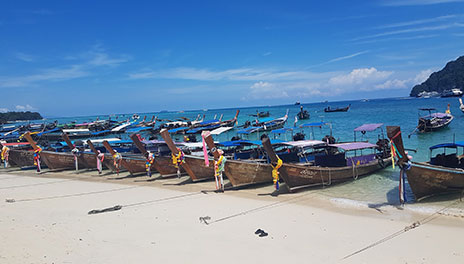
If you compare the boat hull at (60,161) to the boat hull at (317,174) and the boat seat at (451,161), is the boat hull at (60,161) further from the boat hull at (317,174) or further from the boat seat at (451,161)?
the boat seat at (451,161)

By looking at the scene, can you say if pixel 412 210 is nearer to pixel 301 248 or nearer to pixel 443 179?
pixel 443 179

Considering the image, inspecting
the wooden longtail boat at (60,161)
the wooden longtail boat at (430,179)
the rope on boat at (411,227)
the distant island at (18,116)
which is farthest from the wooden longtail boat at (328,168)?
the distant island at (18,116)

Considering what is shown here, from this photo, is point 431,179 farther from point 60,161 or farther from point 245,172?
point 60,161

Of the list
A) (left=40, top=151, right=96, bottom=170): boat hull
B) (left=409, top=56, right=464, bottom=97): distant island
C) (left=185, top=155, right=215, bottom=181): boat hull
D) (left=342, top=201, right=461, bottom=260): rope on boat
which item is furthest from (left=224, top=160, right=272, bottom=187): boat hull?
(left=409, top=56, right=464, bottom=97): distant island

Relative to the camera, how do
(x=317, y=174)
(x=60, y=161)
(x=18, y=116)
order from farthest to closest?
(x=18, y=116) < (x=60, y=161) < (x=317, y=174)

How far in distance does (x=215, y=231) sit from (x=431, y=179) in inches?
277

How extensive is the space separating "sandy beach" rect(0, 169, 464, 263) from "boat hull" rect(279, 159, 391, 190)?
47 cm

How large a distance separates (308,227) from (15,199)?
10.3m

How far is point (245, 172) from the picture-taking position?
39.5ft

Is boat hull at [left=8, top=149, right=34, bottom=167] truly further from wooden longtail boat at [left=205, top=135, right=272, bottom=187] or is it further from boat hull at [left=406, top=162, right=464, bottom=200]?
boat hull at [left=406, top=162, right=464, bottom=200]

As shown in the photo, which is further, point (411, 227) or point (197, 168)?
point (197, 168)

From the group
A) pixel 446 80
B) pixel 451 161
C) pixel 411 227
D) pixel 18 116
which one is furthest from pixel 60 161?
pixel 18 116

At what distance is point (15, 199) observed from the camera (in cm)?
1134

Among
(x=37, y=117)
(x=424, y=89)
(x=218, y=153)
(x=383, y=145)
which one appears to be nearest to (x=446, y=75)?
(x=424, y=89)
